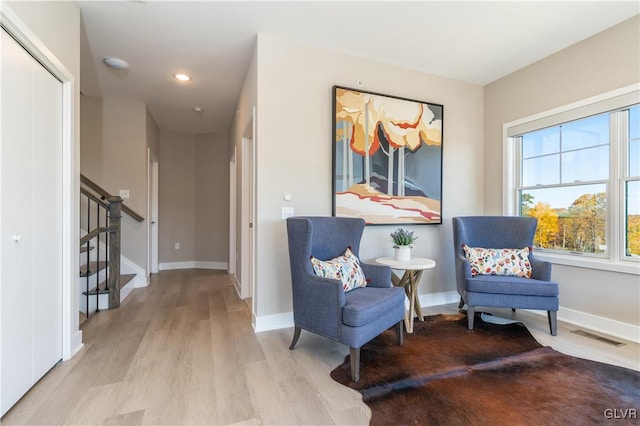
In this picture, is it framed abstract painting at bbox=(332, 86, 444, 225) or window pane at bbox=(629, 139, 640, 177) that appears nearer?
window pane at bbox=(629, 139, 640, 177)

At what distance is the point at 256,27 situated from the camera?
2482 millimetres

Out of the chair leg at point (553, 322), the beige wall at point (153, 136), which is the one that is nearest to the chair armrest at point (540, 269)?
the chair leg at point (553, 322)

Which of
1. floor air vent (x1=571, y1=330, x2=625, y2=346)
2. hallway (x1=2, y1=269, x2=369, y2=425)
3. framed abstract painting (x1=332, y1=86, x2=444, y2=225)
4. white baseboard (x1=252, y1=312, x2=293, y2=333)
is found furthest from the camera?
framed abstract painting (x1=332, y1=86, x2=444, y2=225)

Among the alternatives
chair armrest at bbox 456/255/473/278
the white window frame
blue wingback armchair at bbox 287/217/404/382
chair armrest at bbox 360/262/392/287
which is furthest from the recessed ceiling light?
the white window frame

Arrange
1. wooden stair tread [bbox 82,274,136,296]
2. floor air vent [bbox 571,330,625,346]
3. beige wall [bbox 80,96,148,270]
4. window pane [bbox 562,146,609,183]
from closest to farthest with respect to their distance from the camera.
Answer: floor air vent [bbox 571,330,625,346] → window pane [bbox 562,146,609,183] → wooden stair tread [bbox 82,274,136,296] → beige wall [bbox 80,96,148,270]

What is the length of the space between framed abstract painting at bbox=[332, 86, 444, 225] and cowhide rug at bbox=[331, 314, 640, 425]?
4.21 feet

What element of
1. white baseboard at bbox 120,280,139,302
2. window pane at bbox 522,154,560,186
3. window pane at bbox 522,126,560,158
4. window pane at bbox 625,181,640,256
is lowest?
white baseboard at bbox 120,280,139,302

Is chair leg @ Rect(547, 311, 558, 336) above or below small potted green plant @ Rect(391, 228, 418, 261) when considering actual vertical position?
below

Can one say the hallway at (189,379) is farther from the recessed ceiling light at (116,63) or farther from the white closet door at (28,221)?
the recessed ceiling light at (116,63)

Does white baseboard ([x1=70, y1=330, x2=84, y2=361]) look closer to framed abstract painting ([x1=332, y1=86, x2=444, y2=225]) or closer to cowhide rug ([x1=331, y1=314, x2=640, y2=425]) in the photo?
cowhide rug ([x1=331, y1=314, x2=640, y2=425])

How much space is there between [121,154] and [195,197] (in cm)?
178

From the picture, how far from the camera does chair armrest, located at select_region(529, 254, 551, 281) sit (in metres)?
2.64

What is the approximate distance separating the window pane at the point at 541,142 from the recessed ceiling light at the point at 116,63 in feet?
14.5

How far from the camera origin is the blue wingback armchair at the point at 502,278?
2.52 metres
